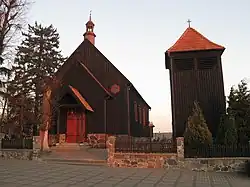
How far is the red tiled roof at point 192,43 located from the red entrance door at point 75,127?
30.6 ft

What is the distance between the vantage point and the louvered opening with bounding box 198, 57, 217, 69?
18141 mm

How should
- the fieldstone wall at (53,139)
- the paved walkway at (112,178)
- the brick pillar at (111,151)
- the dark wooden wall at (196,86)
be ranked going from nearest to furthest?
the paved walkway at (112,178)
the brick pillar at (111,151)
the dark wooden wall at (196,86)
the fieldstone wall at (53,139)

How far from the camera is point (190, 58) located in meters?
18.3

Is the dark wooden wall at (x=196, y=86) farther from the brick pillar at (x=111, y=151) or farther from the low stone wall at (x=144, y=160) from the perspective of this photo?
the brick pillar at (x=111, y=151)

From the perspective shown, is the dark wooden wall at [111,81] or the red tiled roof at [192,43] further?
the dark wooden wall at [111,81]

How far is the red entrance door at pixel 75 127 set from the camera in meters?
22.9

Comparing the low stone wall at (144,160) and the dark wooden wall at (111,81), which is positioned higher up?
the dark wooden wall at (111,81)

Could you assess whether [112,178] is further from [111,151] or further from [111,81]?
[111,81]

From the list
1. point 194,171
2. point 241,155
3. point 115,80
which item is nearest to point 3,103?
point 115,80

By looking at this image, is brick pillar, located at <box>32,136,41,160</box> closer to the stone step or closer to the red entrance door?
the stone step

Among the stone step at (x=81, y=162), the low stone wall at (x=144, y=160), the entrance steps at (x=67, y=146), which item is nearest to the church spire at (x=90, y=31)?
the entrance steps at (x=67, y=146)

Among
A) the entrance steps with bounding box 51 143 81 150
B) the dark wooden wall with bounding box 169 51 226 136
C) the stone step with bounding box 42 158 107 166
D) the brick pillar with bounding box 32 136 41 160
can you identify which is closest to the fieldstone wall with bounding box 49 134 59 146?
the entrance steps with bounding box 51 143 81 150

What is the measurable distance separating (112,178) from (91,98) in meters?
13.6

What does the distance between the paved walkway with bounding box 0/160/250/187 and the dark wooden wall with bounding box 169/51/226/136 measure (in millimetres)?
5676
